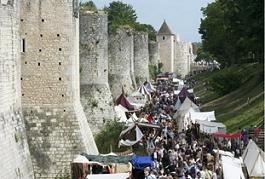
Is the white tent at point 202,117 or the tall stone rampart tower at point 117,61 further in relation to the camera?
the tall stone rampart tower at point 117,61

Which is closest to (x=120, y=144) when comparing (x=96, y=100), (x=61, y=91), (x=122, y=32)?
(x=96, y=100)

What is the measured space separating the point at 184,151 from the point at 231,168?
5524mm

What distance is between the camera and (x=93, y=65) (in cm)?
3722

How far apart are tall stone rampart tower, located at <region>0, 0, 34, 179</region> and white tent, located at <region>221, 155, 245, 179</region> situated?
20.5ft

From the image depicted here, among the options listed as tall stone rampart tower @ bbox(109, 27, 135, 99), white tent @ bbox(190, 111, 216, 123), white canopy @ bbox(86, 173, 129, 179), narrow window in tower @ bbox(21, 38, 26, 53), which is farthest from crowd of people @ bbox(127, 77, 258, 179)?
tall stone rampart tower @ bbox(109, 27, 135, 99)

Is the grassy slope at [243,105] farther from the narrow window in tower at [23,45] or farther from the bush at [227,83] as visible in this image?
the narrow window in tower at [23,45]

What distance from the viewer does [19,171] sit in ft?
73.0

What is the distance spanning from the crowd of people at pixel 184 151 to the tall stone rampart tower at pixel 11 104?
13.0 ft

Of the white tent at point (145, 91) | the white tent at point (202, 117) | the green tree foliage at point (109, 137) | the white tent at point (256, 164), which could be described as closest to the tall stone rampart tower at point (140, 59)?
the white tent at point (145, 91)

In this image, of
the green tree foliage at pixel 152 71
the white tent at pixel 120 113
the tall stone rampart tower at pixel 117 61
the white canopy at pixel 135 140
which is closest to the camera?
the white canopy at pixel 135 140

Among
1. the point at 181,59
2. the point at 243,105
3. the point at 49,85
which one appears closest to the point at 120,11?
the point at 181,59

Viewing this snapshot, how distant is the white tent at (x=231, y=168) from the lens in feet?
71.1

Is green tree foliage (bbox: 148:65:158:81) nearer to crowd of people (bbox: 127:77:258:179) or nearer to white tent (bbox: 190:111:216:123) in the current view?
crowd of people (bbox: 127:77:258:179)

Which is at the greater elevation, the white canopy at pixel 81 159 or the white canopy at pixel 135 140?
the white canopy at pixel 81 159
